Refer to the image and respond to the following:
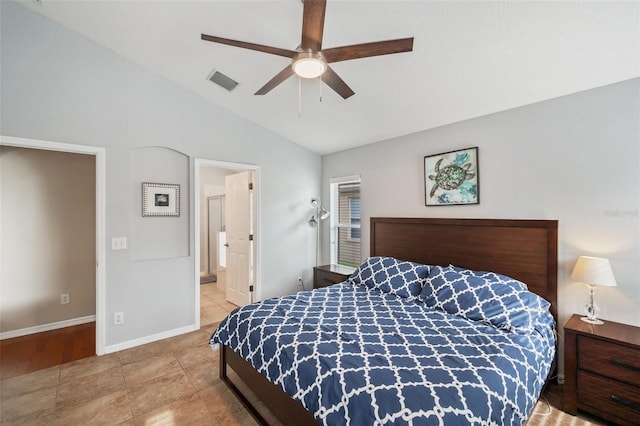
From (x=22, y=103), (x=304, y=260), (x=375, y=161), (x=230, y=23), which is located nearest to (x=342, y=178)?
(x=375, y=161)

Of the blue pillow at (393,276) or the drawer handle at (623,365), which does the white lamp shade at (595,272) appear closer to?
the drawer handle at (623,365)

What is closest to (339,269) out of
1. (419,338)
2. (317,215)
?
(317,215)

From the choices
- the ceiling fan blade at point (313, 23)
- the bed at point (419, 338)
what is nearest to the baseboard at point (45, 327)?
the bed at point (419, 338)

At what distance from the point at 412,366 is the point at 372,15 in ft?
7.35

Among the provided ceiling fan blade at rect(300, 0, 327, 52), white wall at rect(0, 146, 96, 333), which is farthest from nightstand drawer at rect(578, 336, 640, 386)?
white wall at rect(0, 146, 96, 333)

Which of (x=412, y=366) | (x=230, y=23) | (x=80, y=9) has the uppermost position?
(x=80, y=9)

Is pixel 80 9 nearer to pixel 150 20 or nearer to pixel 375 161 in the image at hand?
pixel 150 20

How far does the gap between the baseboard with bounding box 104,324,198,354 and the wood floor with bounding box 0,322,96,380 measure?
0.18 metres

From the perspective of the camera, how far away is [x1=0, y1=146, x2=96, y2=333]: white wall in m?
3.38

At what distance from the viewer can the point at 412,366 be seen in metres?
1.54

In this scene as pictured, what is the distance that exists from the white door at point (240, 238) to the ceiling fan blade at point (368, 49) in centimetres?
265

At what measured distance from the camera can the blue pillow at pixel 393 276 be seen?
2.82 m

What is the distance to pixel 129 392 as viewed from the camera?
2.36 m

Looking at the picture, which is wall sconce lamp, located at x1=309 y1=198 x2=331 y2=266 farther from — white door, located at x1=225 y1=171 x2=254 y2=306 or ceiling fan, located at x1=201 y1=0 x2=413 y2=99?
ceiling fan, located at x1=201 y1=0 x2=413 y2=99
